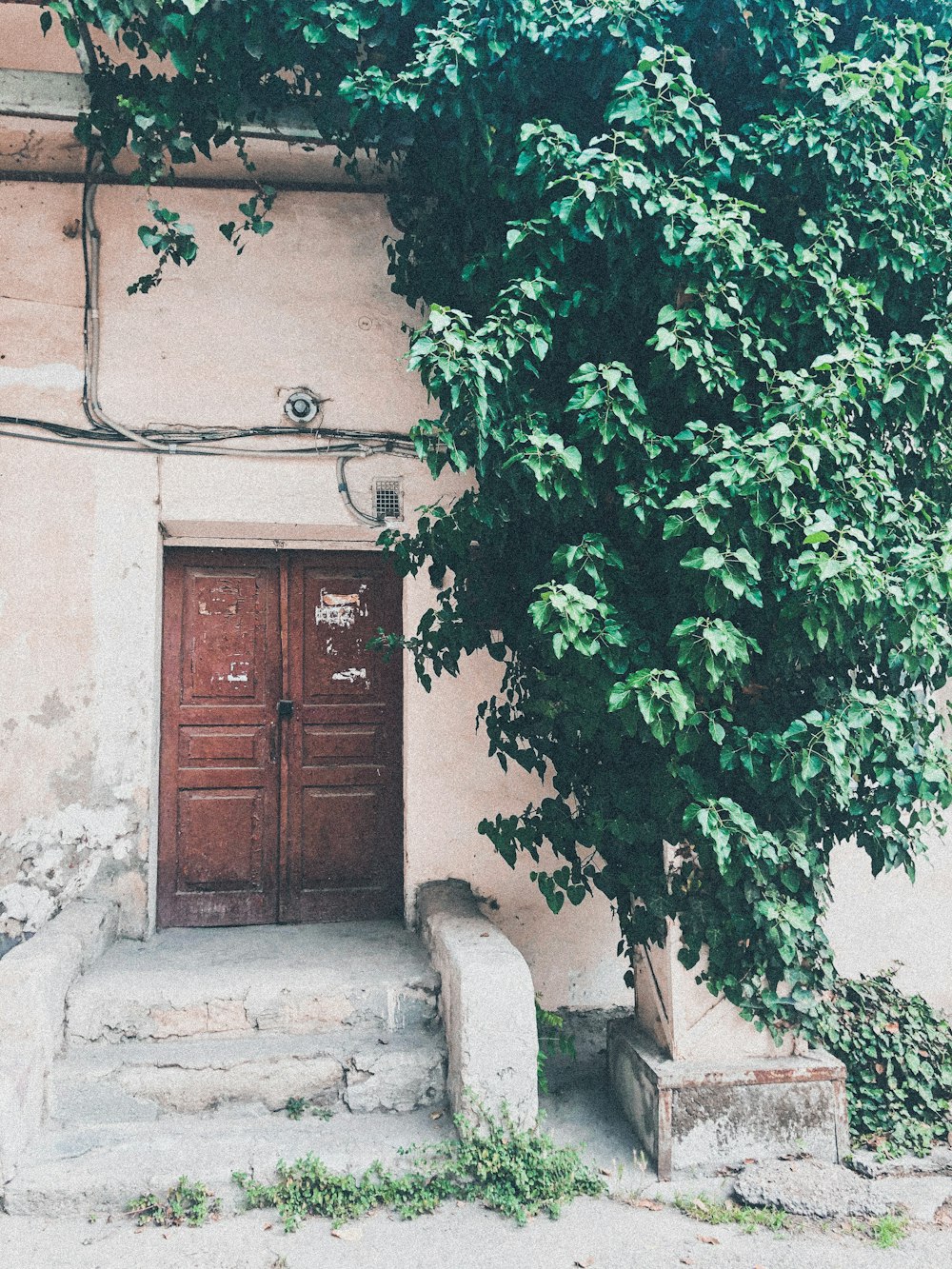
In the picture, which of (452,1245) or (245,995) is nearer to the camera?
(452,1245)

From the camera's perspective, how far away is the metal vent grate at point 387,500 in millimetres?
4938

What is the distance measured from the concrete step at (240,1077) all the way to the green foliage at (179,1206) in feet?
1.40

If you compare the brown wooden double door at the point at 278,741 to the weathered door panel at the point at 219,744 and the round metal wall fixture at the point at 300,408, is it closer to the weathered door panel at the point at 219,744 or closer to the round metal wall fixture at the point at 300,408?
the weathered door panel at the point at 219,744

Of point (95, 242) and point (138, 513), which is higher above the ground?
point (95, 242)

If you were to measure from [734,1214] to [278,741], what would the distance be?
3.13m

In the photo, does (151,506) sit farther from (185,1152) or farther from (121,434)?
(185,1152)

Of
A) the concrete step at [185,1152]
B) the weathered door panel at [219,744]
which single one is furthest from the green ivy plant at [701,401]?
the weathered door panel at [219,744]

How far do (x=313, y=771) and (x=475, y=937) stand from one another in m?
1.60

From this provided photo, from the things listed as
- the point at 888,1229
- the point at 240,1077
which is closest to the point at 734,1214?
the point at 888,1229

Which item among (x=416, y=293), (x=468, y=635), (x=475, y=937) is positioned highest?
(x=416, y=293)

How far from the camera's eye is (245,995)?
3.86 m

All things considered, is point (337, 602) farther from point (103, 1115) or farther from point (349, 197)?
point (103, 1115)

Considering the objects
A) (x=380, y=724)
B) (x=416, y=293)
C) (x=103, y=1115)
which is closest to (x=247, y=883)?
(x=380, y=724)

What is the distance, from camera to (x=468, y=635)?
4.10 metres
